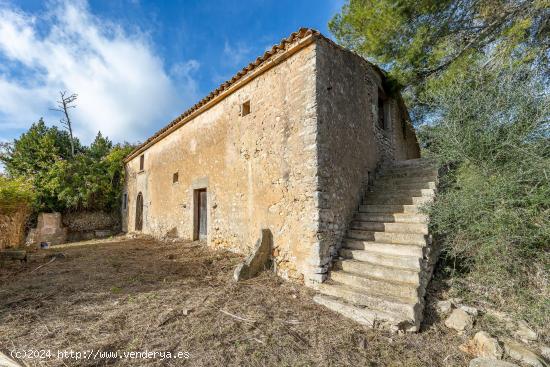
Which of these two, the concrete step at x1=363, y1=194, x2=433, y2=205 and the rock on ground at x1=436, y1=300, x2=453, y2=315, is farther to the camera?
the concrete step at x1=363, y1=194, x2=433, y2=205

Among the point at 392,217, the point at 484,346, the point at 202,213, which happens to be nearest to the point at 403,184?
the point at 392,217

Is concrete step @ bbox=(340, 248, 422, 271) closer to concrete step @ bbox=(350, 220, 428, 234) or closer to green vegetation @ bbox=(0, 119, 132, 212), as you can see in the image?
concrete step @ bbox=(350, 220, 428, 234)

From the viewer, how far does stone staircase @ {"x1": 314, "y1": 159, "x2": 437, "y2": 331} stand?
3.38m

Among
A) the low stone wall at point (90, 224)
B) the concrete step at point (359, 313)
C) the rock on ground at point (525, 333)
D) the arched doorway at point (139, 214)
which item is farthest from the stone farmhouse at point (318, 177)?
the low stone wall at point (90, 224)

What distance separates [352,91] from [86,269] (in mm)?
6924

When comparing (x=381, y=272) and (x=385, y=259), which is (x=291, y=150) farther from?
(x=381, y=272)

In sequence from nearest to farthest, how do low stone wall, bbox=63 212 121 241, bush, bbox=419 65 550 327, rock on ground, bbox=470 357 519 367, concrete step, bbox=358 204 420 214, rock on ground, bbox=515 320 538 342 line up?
1. rock on ground, bbox=470 357 519 367
2. rock on ground, bbox=515 320 538 342
3. bush, bbox=419 65 550 327
4. concrete step, bbox=358 204 420 214
5. low stone wall, bbox=63 212 121 241

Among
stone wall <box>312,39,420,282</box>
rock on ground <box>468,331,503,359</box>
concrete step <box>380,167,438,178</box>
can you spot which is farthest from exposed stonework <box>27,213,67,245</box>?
rock on ground <box>468,331,503,359</box>

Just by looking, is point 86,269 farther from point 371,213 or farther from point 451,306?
point 451,306

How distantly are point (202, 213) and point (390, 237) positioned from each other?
5526 mm

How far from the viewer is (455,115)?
4.67m

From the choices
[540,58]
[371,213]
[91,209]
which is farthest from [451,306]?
[91,209]

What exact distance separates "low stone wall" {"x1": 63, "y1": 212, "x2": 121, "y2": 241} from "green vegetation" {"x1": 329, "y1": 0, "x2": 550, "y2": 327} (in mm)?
14275

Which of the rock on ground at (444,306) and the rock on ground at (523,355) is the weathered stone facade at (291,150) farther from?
the rock on ground at (523,355)
